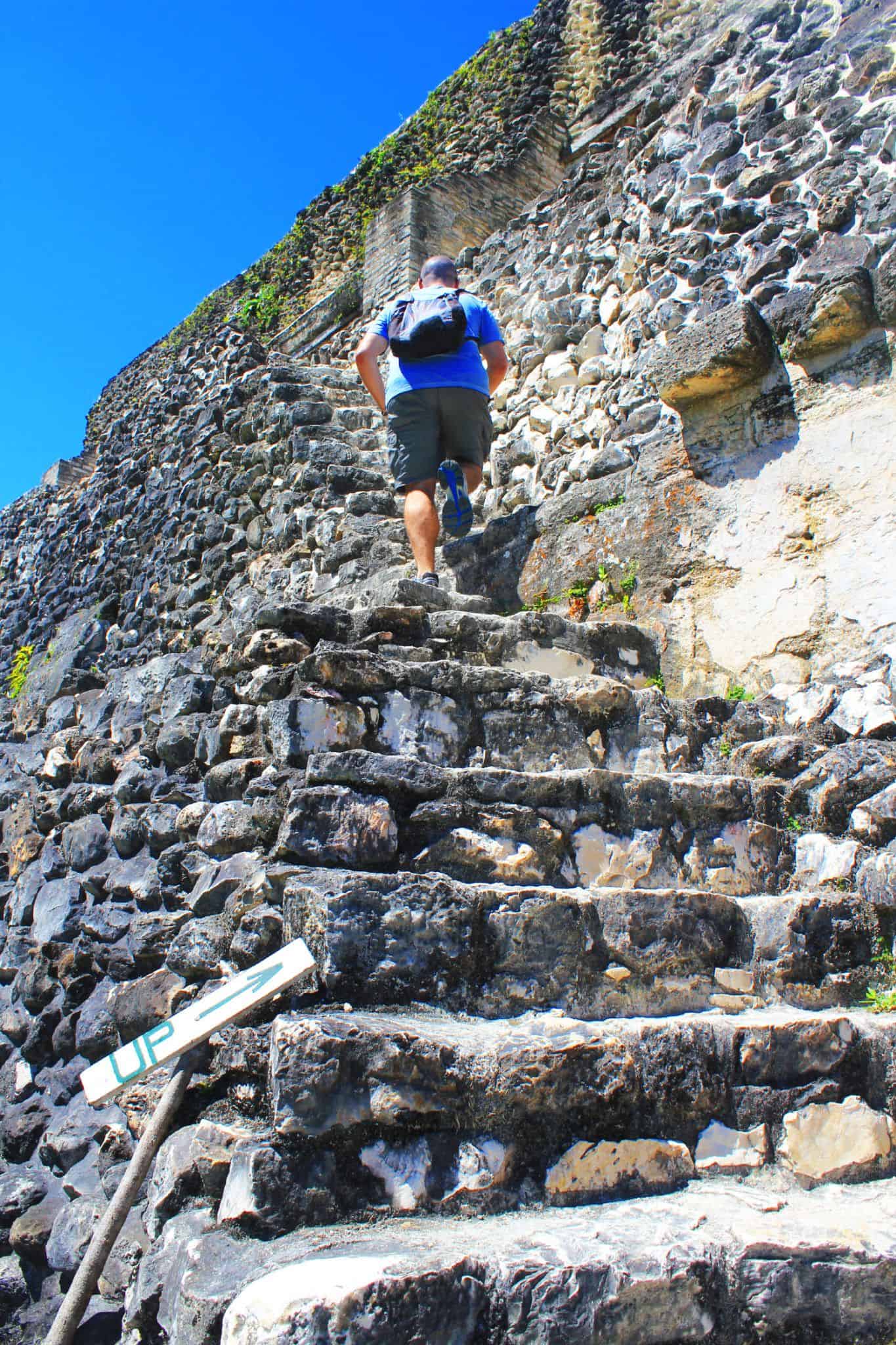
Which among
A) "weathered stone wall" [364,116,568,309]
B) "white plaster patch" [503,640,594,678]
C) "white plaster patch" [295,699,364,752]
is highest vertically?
"weathered stone wall" [364,116,568,309]

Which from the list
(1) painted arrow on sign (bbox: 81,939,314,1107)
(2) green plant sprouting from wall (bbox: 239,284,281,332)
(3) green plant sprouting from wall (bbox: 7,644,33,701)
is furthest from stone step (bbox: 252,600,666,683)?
(2) green plant sprouting from wall (bbox: 239,284,281,332)

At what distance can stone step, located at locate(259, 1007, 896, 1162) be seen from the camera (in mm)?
1546

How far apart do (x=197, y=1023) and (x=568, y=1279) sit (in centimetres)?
77

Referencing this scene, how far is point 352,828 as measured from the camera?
6.70 feet

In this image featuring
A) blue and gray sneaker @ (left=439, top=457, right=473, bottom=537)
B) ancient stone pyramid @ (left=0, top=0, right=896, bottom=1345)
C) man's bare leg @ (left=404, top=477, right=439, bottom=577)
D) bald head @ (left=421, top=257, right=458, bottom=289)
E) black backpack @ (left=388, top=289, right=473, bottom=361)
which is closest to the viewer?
ancient stone pyramid @ (left=0, top=0, right=896, bottom=1345)

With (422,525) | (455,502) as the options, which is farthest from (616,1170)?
(455,502)

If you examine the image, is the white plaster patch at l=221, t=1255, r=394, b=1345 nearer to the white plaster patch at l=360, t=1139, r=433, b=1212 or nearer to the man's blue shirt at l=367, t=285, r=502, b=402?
the white plaster patch at l=360, t=1139, r=433, b=1212

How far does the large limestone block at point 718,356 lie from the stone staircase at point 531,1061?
1517 mm

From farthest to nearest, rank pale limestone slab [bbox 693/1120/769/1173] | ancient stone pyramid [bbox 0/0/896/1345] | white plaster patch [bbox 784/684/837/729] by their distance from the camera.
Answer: white plaster patch [bbox 784/684/837/729], pale limestone slab [bbox 693/1120/769/1173], ancient stone pyramid [bbox 0/0/896/1345]

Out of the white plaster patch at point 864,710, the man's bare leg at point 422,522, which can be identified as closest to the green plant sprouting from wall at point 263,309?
the man's bare leg at point 422,522

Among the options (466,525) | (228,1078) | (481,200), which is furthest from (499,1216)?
(481,200)

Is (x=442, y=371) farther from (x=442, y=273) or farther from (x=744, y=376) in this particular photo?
(x=744, y=376)

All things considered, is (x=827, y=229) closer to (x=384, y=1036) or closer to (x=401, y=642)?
(x=401, y=642)

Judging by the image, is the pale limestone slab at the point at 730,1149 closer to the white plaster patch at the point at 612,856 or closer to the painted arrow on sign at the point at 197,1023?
the white plaster patch at the point at 612,856
